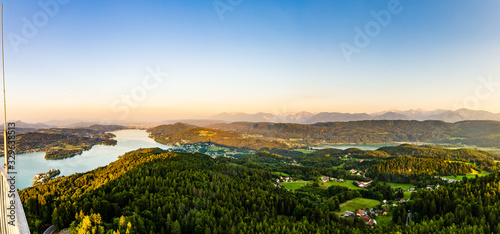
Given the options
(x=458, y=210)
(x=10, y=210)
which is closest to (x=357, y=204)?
(x=458, y=210)

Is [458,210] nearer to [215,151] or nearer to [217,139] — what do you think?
[215,151]

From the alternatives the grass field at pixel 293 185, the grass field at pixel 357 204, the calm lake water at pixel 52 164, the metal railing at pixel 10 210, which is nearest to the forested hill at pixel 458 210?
the grass field at pixel 357 204

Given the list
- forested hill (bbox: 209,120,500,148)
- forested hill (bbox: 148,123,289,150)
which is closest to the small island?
forested hill (bbox: 148,123,289,150)

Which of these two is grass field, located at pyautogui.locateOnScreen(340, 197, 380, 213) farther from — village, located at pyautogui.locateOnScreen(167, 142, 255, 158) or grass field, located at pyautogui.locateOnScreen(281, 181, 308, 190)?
village, located at pyautogui.locateOnScreen(167, 142, 255, 158)

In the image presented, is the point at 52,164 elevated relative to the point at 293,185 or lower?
lower

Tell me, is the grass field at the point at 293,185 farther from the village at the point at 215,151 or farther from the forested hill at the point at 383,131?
the forested hill at the point at 383,131
